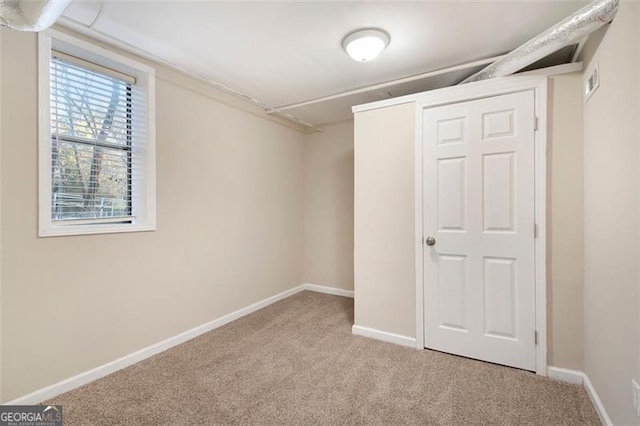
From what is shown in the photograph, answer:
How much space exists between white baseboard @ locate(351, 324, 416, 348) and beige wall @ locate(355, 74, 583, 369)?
0.15 feet

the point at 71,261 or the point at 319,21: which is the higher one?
the point at 319,21

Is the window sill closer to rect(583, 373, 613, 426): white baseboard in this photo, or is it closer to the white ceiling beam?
the white ceiling beam

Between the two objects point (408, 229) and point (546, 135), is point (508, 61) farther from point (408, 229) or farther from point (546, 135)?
point (408, 229)

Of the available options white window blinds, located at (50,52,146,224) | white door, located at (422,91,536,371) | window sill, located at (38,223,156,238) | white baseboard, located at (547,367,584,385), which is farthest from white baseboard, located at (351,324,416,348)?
white window blinds, located at (50,52,146,224)

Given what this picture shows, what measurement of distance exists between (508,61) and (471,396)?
2396 mm

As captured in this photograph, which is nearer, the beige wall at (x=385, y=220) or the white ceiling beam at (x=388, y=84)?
the white ceiling beam at (x=388, y=84)

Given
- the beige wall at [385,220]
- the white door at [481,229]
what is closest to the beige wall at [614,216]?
the white door at [481,229]

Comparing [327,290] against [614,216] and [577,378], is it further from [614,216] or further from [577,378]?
[614,216]

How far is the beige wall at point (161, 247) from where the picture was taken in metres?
1.72

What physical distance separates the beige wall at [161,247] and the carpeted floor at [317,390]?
0.35m

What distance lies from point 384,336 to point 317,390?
99cm

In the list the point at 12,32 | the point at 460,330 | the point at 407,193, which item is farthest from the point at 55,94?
the point at 460,330

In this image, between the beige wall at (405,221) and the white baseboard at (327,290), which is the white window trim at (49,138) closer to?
the beige wall at (405,221)

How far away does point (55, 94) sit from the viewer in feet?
6.36
